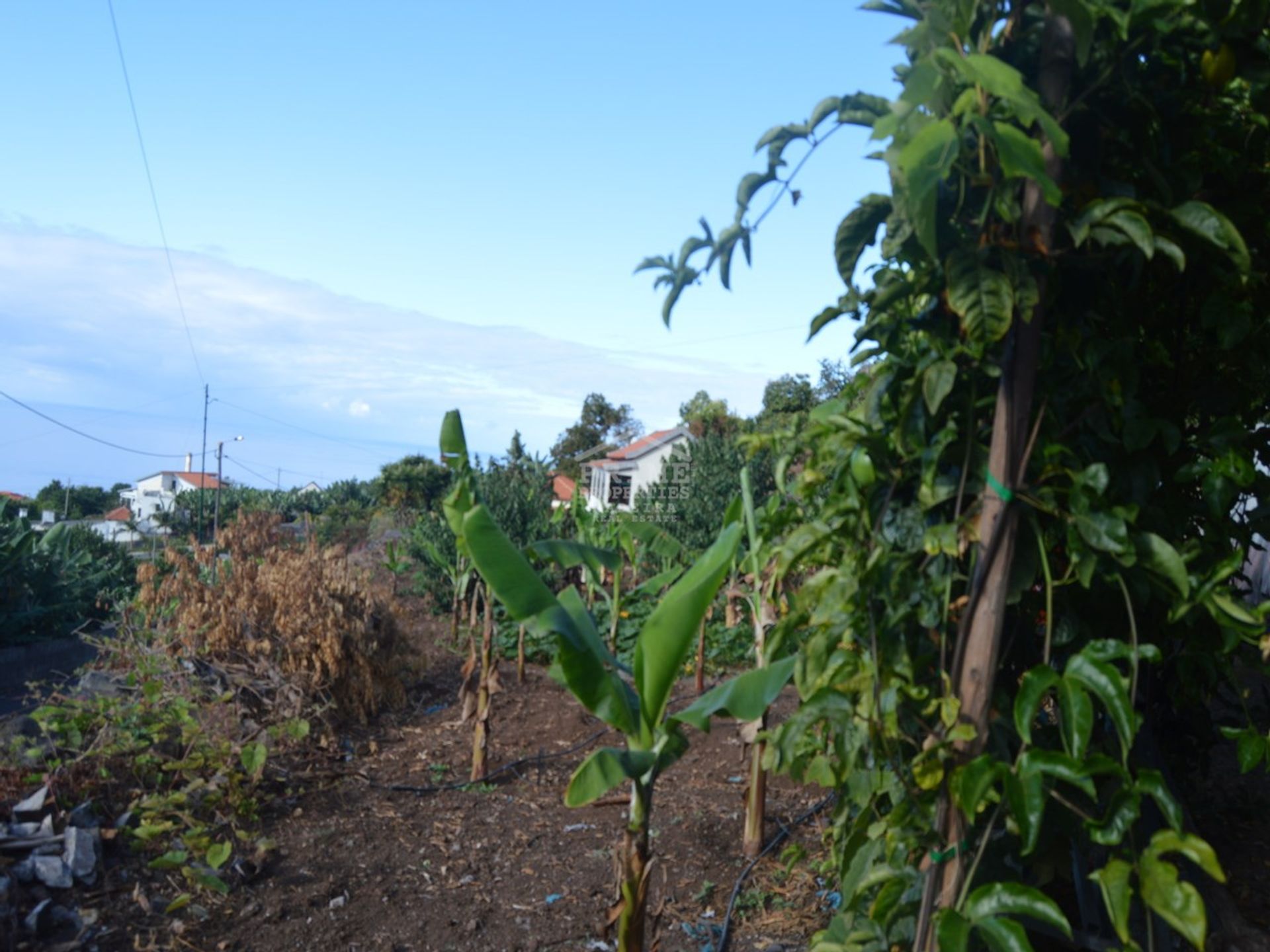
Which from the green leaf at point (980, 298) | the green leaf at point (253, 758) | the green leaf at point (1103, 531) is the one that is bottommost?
the green leaf at point (253, 758)

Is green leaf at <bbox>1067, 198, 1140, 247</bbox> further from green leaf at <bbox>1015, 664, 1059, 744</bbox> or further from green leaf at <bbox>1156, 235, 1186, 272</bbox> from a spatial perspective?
green leaf at <bbox>1015, 664, 1059, 744</bbox>

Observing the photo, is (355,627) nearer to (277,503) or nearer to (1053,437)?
(1053,437)

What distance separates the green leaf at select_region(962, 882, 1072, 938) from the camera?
1828 millimetres

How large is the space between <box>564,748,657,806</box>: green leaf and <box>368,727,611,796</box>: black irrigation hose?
3058mm

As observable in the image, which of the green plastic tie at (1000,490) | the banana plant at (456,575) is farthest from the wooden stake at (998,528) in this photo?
the banana plant at (456,575)

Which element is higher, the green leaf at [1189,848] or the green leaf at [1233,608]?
the green leaf at [1233,608]

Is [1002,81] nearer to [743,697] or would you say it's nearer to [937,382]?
[937,382]

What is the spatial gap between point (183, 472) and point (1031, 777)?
59841 mm

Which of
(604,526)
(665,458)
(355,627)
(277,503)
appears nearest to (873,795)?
(355,627)

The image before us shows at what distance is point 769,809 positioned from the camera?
16.4 ft

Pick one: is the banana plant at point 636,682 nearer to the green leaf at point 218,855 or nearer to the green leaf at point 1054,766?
the green leaf at point 1054,766

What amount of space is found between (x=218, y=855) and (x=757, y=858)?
235 centimetres

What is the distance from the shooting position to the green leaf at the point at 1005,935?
182 cm

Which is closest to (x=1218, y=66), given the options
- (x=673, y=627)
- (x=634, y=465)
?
(x=673, y=627)
